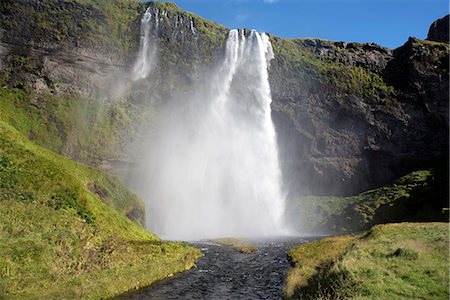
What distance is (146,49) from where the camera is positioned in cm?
10456

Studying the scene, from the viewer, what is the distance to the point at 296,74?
4237 inches

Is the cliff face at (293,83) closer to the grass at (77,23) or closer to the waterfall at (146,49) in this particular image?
the grass at (77,23)

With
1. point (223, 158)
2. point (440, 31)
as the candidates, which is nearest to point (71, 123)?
point (223, 158)

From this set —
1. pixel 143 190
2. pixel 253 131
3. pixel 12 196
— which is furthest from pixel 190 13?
pixel 12 196

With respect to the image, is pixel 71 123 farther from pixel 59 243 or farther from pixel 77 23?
pixel 59 243

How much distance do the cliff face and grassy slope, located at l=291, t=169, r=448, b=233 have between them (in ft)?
19.9

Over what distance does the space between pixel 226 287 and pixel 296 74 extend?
8651 centimetres

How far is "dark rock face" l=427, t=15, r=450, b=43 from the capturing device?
454ft

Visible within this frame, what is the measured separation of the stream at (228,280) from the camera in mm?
27906

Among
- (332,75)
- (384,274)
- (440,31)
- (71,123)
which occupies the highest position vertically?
(440,31)

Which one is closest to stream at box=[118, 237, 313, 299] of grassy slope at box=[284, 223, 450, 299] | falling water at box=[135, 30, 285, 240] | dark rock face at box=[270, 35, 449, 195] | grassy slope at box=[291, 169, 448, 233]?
grassy slope at box=[284, 223, 450, 299]

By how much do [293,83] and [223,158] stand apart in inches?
1178

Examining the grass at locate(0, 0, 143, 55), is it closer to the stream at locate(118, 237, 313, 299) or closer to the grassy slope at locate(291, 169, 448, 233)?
the grassy slope at locate(291, 169, 448, 233)

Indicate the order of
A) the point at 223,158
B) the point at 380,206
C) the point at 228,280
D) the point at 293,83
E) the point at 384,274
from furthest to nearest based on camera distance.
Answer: the point at 293,83
the point at 223,158
the point at 380,206
the point at 228,280
the point at 384,274
